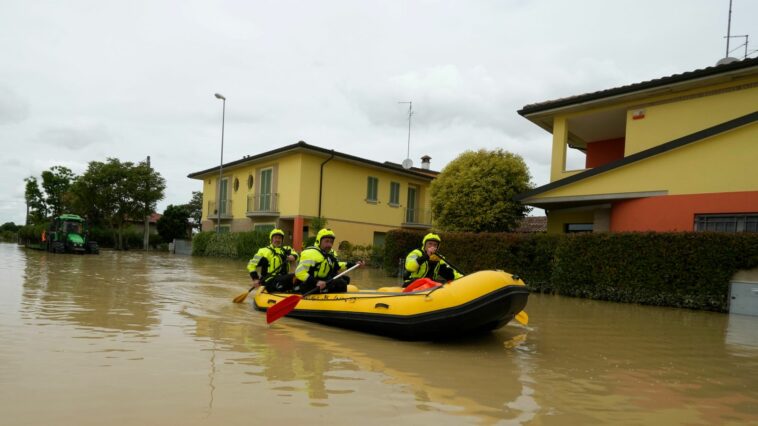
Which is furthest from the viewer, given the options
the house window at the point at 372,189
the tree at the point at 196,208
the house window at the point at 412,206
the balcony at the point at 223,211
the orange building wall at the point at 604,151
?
the tree at the point at 196,208

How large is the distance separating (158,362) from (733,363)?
6797 mm

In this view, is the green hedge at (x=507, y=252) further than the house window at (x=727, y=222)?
Yes

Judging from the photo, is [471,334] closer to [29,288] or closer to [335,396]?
[335,396]

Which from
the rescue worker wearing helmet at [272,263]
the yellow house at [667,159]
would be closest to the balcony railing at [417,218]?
the yellow house at [667,159]

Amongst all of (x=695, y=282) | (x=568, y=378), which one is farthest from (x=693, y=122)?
(x=568, y=378)

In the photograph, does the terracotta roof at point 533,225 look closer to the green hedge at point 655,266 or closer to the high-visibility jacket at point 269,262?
Answer: the green hedge at point 655,266

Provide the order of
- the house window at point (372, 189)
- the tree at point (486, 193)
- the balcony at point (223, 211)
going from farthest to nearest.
Answer: the balcony at point (223, 211) → the house window at point (372, 189) → the tree at point (486, 193)

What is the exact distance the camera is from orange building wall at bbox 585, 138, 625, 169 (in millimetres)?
19359

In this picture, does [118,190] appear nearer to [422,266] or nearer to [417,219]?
[417,219]

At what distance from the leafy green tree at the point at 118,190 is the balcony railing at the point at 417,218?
1859 cm

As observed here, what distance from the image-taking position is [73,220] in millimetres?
26750

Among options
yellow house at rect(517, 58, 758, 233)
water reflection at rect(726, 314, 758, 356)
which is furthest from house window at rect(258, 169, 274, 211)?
water reflection at rect(726, 314, 758, 356)

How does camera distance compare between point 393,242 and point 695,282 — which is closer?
point 695,282

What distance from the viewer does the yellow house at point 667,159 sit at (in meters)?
11.8
